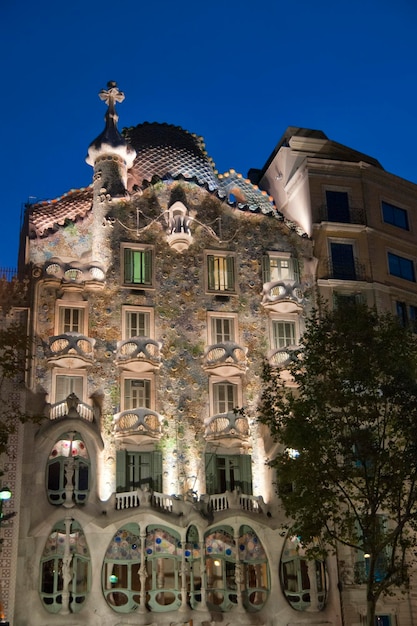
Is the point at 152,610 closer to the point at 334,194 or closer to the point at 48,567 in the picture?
the point at 48,567

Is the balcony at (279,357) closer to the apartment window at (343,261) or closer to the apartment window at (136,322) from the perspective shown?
the apartment window at (343,261)

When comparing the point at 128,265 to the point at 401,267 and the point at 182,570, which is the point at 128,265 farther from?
the point at 401,267

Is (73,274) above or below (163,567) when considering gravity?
above

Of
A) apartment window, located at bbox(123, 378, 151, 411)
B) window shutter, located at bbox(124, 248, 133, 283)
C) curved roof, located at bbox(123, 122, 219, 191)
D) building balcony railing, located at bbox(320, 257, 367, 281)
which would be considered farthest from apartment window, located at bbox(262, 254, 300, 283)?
apartment window, located at bbox(123, 378, 151, 411)

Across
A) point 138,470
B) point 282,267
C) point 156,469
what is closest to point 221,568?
point 156,469

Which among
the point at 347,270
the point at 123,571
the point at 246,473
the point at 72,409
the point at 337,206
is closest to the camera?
the point at 123,571

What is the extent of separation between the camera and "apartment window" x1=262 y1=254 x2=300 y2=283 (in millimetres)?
40719

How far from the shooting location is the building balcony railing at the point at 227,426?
3597 cm

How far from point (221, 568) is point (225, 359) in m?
8.42

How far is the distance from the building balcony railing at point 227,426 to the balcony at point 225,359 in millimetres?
2036

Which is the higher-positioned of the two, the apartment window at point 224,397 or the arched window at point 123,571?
the apartment window at point 224,397

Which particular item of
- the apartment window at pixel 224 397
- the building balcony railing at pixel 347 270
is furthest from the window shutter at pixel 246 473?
the building balcony railing at pixel 347 270

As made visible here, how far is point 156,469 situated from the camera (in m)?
35.4

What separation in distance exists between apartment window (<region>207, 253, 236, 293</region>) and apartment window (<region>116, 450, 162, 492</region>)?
8183mm
